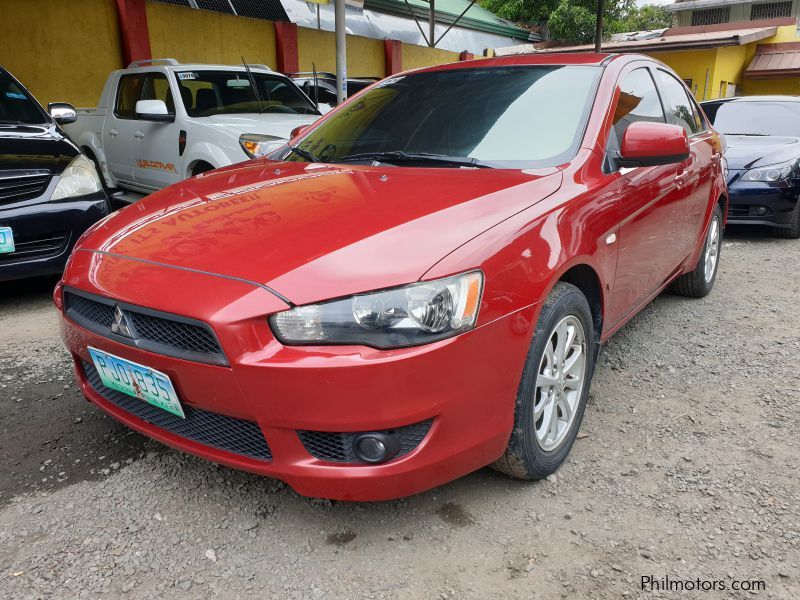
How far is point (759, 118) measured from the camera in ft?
24.1

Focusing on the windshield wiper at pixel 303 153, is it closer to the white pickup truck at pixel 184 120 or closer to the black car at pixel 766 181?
the white pickup truck at pixel 184 120

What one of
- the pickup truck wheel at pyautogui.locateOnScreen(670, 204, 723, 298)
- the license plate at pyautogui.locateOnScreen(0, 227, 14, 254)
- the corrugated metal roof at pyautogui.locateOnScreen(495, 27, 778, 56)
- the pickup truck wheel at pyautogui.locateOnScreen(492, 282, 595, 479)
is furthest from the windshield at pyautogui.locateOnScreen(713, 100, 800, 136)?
the corrugated metal roof at pyautogui.locateOnScreen(495, 27, 778, 56)

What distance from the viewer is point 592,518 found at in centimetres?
211

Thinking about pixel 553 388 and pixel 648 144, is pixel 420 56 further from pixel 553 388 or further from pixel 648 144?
pixel 553 388

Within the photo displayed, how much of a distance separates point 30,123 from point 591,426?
437cm

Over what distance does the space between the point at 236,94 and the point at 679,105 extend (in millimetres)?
4308

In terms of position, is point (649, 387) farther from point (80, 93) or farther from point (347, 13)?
point (347, 13)

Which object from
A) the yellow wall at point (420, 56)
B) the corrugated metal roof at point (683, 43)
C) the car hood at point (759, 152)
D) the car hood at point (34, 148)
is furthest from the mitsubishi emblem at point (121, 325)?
the corrugated metal roof at point (683, 43)

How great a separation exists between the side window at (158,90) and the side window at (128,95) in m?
0.14

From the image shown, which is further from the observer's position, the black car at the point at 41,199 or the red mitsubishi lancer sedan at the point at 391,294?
the black car at the point at 41,199

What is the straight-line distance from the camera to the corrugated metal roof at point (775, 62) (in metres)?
18.5

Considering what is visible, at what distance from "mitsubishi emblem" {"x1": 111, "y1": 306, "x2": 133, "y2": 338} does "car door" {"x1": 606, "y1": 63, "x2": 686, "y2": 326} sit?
5.78ft

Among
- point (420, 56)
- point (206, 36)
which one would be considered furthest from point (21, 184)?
point (420, 56)

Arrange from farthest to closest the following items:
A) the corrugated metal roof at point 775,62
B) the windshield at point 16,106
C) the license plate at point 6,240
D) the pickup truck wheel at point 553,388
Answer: the corrugated metal roof at point 775,62 < the windshield at point 16,106 < the license plate at point 6,240 < the pickup truck wheel at point 553,388
